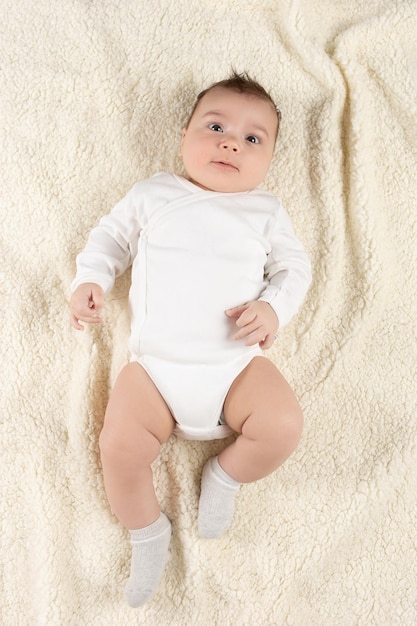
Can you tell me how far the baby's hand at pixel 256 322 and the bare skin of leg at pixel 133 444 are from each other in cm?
22

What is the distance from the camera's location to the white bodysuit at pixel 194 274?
53.4 inches

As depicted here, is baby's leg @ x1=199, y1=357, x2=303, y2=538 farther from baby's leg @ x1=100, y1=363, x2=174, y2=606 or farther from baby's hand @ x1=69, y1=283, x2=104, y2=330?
baby's hand @ x1=69, y1=283, x2=104, y2=330

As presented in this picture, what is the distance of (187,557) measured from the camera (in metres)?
1.42

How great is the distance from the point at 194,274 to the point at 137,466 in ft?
1.33

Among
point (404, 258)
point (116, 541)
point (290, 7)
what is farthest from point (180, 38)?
point (116, 541)

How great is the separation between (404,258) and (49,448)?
36.8 inches

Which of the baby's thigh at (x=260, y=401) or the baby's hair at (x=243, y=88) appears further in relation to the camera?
the baby's hair at (x=243, y=88)

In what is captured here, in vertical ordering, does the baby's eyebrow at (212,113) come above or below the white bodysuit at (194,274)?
above

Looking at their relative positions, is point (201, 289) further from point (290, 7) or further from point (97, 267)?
point (290, 7)

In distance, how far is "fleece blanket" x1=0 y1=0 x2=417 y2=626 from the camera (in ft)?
4.65

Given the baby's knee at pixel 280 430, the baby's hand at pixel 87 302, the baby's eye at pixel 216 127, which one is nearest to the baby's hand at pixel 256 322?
the baby's knee at pixel 280 430

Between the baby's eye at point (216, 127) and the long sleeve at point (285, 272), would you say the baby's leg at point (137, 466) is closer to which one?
the long sleeve at point (285, 272)

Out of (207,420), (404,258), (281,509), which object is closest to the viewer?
(207,420)

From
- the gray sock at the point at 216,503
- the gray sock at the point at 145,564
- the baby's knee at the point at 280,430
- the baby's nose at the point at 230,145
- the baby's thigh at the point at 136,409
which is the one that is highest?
the baby's nose at the point at 230,145
